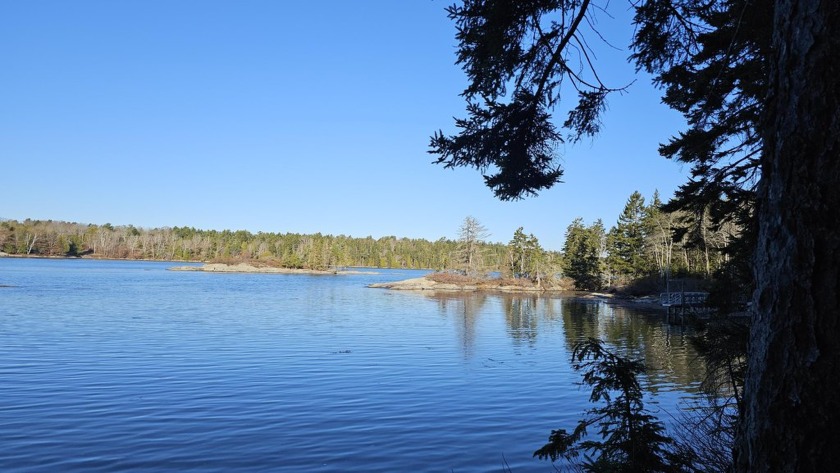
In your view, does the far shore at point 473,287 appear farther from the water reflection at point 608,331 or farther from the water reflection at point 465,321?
the water reflection at point 465,321

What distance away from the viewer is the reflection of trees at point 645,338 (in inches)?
746

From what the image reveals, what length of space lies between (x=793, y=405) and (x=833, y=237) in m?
0.72

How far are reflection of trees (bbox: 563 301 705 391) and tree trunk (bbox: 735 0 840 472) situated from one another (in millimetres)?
11299

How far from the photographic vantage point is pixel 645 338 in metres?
28.7

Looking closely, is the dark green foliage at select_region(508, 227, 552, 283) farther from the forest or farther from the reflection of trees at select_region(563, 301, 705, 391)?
the reflection of trees at select_region(563, 301, 705, 391)

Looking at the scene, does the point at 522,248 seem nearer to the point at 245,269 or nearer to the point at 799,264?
the point at 245,269

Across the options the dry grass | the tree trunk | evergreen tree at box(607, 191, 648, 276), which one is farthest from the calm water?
the dry grass

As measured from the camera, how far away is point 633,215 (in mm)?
72250

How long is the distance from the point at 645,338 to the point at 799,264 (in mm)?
29256

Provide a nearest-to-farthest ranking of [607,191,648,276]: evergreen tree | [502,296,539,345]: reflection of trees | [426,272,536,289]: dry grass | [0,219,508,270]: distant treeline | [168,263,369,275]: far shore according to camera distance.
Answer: [502,296,539,345]: reflection of trees → [607,191,648,276]: evergreen tree → [426,272,536,289]: dry grass → [168,263,369,275]: far shore → [0,219,508,270]: distant treeline

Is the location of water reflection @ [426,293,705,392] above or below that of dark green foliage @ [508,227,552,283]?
below

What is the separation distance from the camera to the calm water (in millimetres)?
9422

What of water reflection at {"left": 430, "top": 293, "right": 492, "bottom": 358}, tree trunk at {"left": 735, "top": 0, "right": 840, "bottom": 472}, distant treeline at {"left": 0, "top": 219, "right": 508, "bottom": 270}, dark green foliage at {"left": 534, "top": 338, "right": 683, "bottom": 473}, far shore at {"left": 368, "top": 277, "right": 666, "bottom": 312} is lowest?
water reflection at {"left": 430, "top": 293, "right": 492, "bottom": 358}

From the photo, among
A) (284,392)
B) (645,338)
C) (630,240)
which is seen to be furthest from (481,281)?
(284,392)
